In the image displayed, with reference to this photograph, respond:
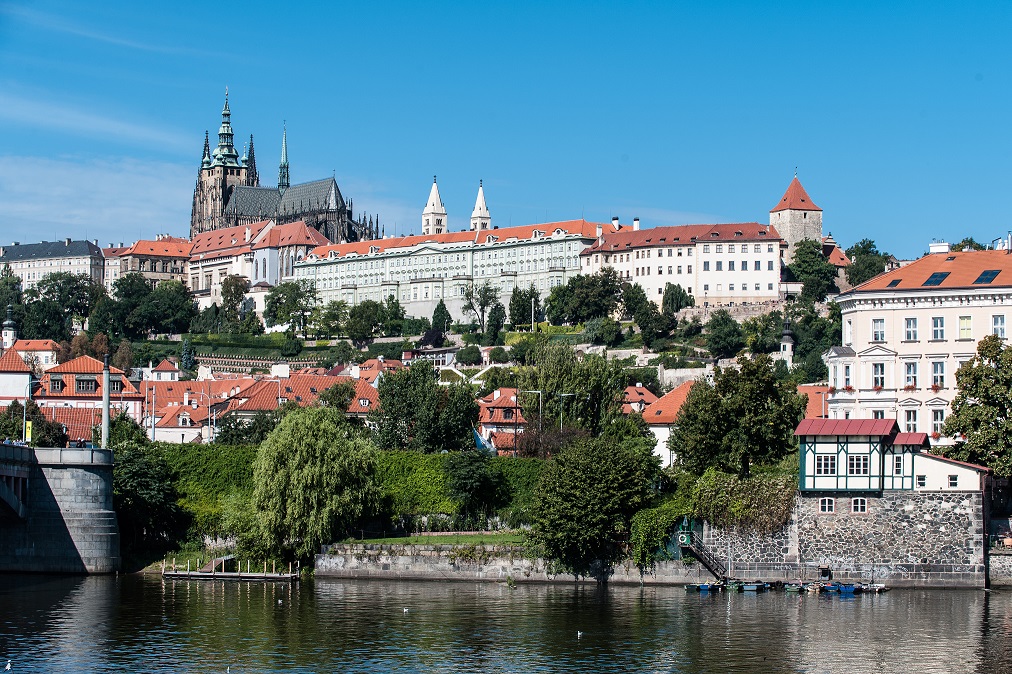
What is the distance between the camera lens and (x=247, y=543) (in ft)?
200

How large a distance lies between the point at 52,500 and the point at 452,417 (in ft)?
81.9

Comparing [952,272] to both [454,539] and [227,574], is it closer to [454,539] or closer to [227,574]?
[454,539]

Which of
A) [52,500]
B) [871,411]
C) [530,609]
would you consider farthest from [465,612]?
[871,411]

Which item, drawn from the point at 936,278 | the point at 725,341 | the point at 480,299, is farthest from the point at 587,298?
the point at 936,278

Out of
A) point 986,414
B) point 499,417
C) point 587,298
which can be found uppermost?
point 587,298

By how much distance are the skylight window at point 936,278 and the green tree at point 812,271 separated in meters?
87.3

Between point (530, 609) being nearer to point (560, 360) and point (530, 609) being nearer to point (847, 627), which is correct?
point (847, 627)

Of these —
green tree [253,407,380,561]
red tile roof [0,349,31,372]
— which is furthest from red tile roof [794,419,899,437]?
red tile roof [0,349,31,372]

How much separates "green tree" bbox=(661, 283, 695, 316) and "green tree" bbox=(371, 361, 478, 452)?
75541mm

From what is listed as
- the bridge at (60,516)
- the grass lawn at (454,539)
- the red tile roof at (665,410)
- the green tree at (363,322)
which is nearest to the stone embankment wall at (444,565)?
the grass lawn at (454,539)

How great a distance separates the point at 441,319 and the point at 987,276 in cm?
11780

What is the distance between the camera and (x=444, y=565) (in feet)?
197

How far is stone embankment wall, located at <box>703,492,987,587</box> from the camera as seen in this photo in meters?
55.7

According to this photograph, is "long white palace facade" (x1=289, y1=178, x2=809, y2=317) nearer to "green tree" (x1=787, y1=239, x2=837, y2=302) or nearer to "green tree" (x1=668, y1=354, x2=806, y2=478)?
"green tree" (x1=787, y1=239, x2=837, y2=302)
